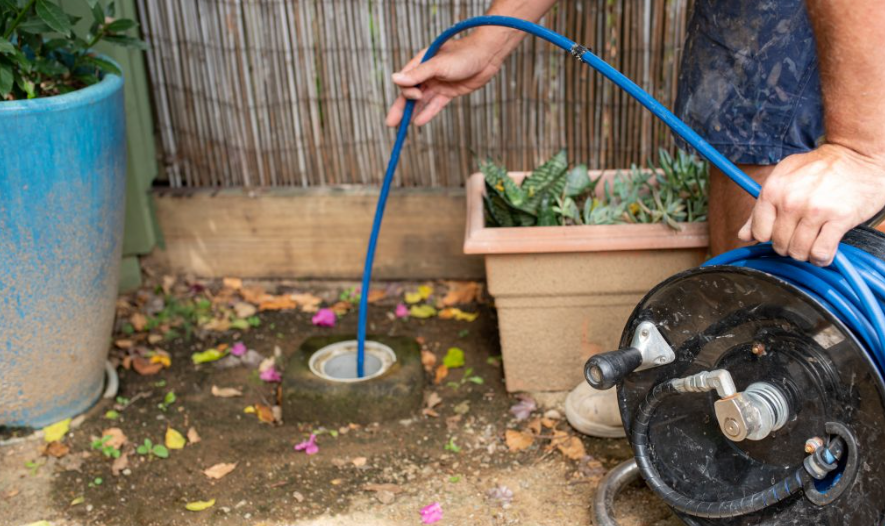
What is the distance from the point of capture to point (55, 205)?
211 cm

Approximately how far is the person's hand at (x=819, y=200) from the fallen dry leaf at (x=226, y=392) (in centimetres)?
171

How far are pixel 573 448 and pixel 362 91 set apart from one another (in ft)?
4.60

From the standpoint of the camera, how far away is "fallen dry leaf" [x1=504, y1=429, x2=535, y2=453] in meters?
2.35

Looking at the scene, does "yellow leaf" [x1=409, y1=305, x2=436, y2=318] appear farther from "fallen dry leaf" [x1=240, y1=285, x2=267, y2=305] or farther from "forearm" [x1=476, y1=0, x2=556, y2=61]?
"forearm" [x1=476, y1=0, x2=556, y2=61]

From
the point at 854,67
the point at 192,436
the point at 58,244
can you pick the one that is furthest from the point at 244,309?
the point at 854,67

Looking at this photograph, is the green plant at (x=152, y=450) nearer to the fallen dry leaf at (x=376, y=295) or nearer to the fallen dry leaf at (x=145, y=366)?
the fallen dry leaf at (x=145, y=366)

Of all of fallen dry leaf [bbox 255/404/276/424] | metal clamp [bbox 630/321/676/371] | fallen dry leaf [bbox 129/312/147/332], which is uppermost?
metal clamp [bbox 630/321/676/371]

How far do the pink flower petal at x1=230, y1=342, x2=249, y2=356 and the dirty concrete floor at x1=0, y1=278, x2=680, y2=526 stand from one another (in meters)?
0.08

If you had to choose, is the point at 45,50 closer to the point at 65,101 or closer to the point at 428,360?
the point at 65,101

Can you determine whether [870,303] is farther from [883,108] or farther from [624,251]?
[624,251]

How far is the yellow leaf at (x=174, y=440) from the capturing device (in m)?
2.38

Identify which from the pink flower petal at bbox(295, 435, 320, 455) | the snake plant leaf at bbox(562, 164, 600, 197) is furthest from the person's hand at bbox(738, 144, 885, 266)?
the pink flower petal at bbox(295, 435, 320, 455)

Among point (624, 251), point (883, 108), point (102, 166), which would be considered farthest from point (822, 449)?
point (102, 166)

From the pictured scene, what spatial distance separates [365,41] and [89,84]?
0.94 metres
